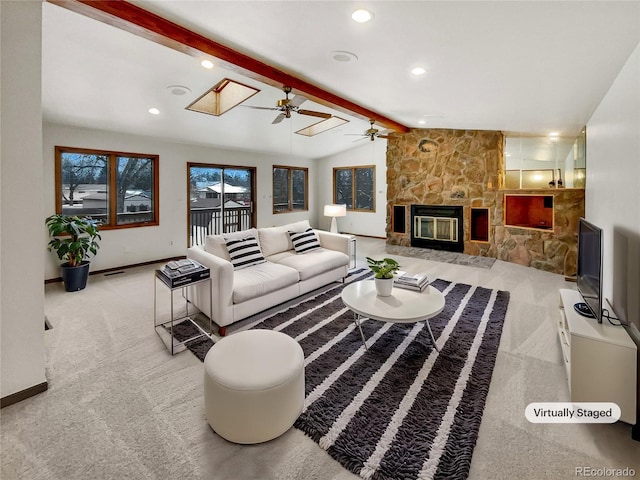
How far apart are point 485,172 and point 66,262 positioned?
23.9 feet

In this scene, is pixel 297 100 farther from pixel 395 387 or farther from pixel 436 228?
pixel 436 228

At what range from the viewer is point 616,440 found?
1734mm

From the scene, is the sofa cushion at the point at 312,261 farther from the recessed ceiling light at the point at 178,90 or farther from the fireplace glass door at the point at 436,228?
the fireplace glass door at the point at 436,228

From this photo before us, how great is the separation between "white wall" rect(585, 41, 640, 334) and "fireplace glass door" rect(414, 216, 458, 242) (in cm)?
318

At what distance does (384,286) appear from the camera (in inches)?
113

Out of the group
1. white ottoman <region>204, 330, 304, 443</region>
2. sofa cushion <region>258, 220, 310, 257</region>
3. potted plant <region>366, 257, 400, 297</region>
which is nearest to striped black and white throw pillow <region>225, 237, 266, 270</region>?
sofa cushion <region>258, 220, 310, 257</region>

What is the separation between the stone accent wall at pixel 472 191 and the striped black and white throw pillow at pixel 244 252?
4466mm

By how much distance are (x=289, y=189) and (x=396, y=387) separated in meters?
7.18

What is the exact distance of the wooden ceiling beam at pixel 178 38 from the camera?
2.15 m

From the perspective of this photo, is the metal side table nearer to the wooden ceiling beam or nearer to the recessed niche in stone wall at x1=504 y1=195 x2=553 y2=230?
the wooden ceiling beam

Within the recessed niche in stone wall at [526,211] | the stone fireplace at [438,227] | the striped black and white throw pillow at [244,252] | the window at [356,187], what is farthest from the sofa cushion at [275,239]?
the window at [356,187]

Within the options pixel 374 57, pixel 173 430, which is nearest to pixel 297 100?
pixel 374 57

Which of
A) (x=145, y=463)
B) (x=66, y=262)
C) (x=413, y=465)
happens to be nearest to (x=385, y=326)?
(x=413, y=465)

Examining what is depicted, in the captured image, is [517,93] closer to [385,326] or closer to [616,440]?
[385,326]
